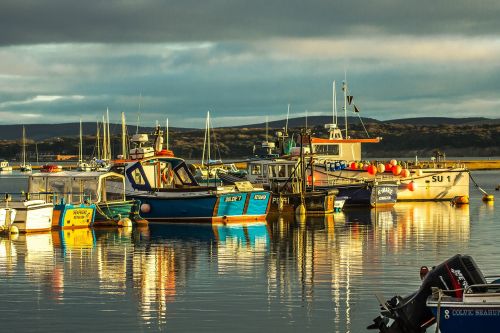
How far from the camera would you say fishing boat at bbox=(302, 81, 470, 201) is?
236 feet

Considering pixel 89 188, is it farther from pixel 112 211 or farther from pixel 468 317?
pixel 468 317

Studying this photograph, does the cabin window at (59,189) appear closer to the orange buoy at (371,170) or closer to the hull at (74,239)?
the hull at (74,239)

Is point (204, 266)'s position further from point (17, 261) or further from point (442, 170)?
point (442, 170)

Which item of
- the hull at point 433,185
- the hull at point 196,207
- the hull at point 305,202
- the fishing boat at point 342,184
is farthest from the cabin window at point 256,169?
the hull at point 196,207

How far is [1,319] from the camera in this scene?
26.1 meters

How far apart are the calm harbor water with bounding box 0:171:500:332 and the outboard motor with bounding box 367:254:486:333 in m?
2.91

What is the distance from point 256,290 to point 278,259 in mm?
8464

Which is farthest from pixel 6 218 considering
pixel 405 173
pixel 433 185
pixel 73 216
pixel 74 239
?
pixel 433 185

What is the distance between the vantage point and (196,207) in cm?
5431

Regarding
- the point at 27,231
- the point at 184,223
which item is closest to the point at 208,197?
the point at 184,223

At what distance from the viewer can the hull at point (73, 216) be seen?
49.8 metres

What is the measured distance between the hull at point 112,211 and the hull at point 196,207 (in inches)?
73.9

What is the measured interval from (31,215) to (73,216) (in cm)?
281

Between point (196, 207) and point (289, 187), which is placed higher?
point (289, 187)
